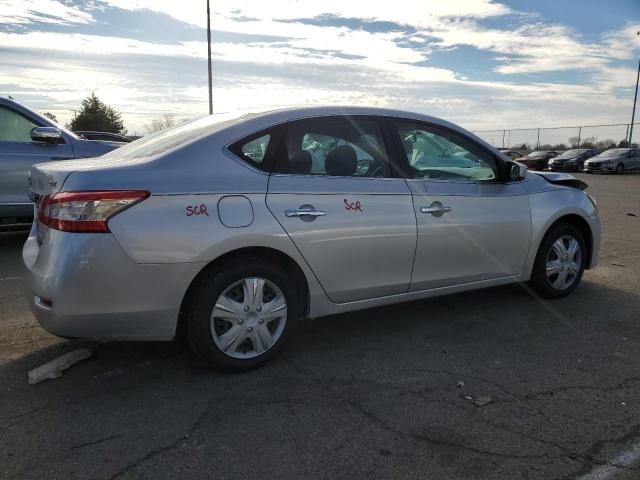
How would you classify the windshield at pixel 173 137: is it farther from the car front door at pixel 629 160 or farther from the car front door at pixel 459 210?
the car front door at pixel 629 160

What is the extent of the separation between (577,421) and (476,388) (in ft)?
1.86

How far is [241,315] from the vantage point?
132 inches

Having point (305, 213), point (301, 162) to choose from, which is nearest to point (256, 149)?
point (301, 162)

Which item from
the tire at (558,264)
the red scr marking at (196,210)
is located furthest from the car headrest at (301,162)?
the tire at (558,264)

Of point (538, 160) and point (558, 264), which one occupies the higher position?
point (538, 160)

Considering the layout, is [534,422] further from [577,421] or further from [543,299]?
[543,299]

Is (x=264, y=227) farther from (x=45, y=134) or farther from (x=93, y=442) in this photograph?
(x=45, y=134)

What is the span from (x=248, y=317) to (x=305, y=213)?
73 centimetres

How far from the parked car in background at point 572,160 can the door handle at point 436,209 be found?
110 ft

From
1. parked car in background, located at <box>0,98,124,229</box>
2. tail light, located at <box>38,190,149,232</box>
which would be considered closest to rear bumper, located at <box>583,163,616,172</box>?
parked car in background, located at <box>0,98,124,229</box>

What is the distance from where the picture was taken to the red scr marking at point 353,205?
12.0 ft

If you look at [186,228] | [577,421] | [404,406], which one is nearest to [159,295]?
[186,228]

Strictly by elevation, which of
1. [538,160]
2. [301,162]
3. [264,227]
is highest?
[301,162]

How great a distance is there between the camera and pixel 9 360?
3.61m
